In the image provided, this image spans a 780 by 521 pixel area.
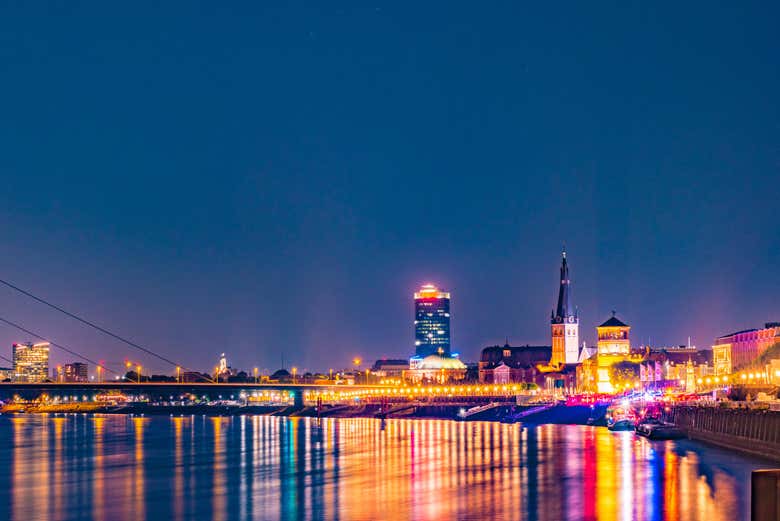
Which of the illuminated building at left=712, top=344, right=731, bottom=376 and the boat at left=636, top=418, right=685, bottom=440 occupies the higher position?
the illuminated building at left=712, top=344, right=731, bottom=376

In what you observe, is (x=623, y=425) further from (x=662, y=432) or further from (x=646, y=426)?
(x=662, y=432)

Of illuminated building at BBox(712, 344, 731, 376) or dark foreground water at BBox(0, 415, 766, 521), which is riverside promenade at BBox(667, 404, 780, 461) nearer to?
dark foreground water at BBox(0, 415, 766, 521)

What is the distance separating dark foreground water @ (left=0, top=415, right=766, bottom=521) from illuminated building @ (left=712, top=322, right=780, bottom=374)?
5483cm

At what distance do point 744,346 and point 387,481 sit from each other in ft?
372

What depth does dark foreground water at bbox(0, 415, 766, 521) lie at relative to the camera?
48.1 m

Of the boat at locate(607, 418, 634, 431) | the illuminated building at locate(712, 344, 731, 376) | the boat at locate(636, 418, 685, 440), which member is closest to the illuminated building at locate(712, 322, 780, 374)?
the illuminated building at locate(712, 344, 731, 376)

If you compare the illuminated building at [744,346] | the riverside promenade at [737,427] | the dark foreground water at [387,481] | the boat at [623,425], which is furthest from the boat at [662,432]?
the illuminated building at [744,346]

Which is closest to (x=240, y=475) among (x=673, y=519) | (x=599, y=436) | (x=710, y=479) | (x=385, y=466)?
(x=385, y=466)

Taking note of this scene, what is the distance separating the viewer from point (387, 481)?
2457 inches

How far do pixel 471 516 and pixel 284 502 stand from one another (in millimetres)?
12359

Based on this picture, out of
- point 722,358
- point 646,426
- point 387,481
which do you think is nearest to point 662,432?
point 646,426

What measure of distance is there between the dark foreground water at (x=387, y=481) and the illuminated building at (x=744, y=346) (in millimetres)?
54830

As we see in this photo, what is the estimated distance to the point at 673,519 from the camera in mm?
42219

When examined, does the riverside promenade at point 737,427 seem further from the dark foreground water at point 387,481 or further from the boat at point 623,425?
the boat at point 623,425
